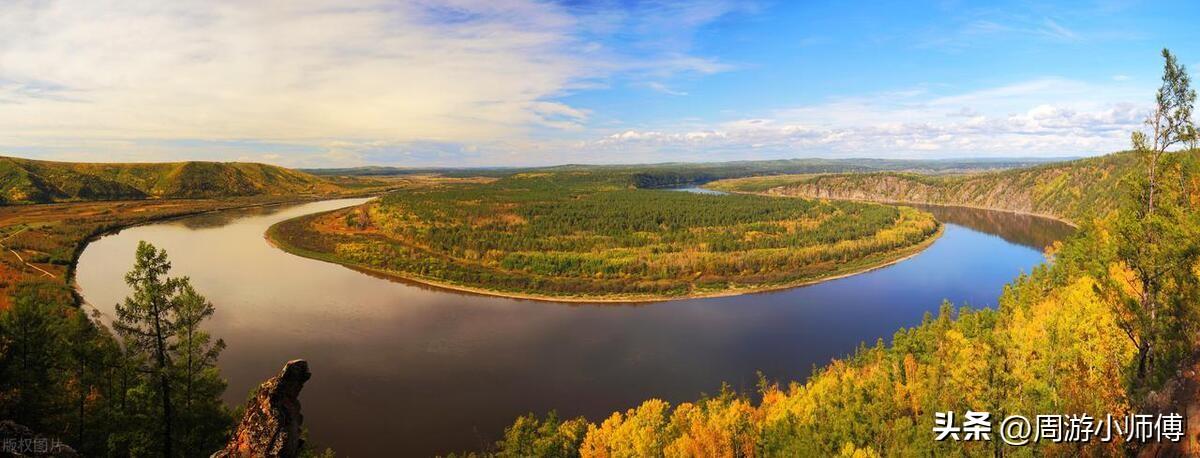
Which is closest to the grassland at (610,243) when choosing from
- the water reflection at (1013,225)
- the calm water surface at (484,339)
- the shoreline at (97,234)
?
the calm water surface at (484,339)

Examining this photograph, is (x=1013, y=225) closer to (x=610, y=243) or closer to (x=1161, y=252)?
(x=610, y=243)

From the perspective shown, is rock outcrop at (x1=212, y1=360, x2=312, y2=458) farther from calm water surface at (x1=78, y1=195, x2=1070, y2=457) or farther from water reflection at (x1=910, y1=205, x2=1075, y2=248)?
water reflection at (x1=910, y1=205, x2=1075, y2=248)

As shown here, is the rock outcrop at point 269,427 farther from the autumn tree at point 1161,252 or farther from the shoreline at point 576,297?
the shoreline at point 576,297

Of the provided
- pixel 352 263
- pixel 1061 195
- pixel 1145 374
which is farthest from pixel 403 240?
pixel 1061 195

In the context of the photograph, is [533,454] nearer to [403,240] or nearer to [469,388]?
[469,388]

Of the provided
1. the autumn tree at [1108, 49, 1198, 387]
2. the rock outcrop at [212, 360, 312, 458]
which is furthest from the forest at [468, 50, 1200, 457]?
the rock outcrop at [212, 360, 312, 458]
